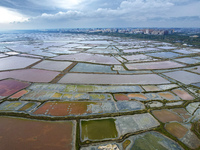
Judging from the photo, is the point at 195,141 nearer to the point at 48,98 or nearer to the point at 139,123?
the point at 139,123

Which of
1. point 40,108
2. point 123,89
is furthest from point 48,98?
point 123,89

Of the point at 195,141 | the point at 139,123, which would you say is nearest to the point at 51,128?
the point at 139,123

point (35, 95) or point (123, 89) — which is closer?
point (35, 95)

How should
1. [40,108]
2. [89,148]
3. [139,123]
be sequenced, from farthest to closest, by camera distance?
[40,108] → [139,123] → [89,148]

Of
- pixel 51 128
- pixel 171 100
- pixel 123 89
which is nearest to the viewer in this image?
pixel 51 128

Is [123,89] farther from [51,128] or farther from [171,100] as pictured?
[51,128]

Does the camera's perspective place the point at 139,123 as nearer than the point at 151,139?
No

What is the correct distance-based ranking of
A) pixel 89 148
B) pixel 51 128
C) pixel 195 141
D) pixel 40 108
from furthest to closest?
pixel 40 108, pixel 51 128, pixel 195 141, pixel 89 148

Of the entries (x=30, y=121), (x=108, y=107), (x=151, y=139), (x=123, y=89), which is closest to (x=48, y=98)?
(x=30, y=121)

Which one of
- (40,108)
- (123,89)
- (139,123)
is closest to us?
(139,123)
